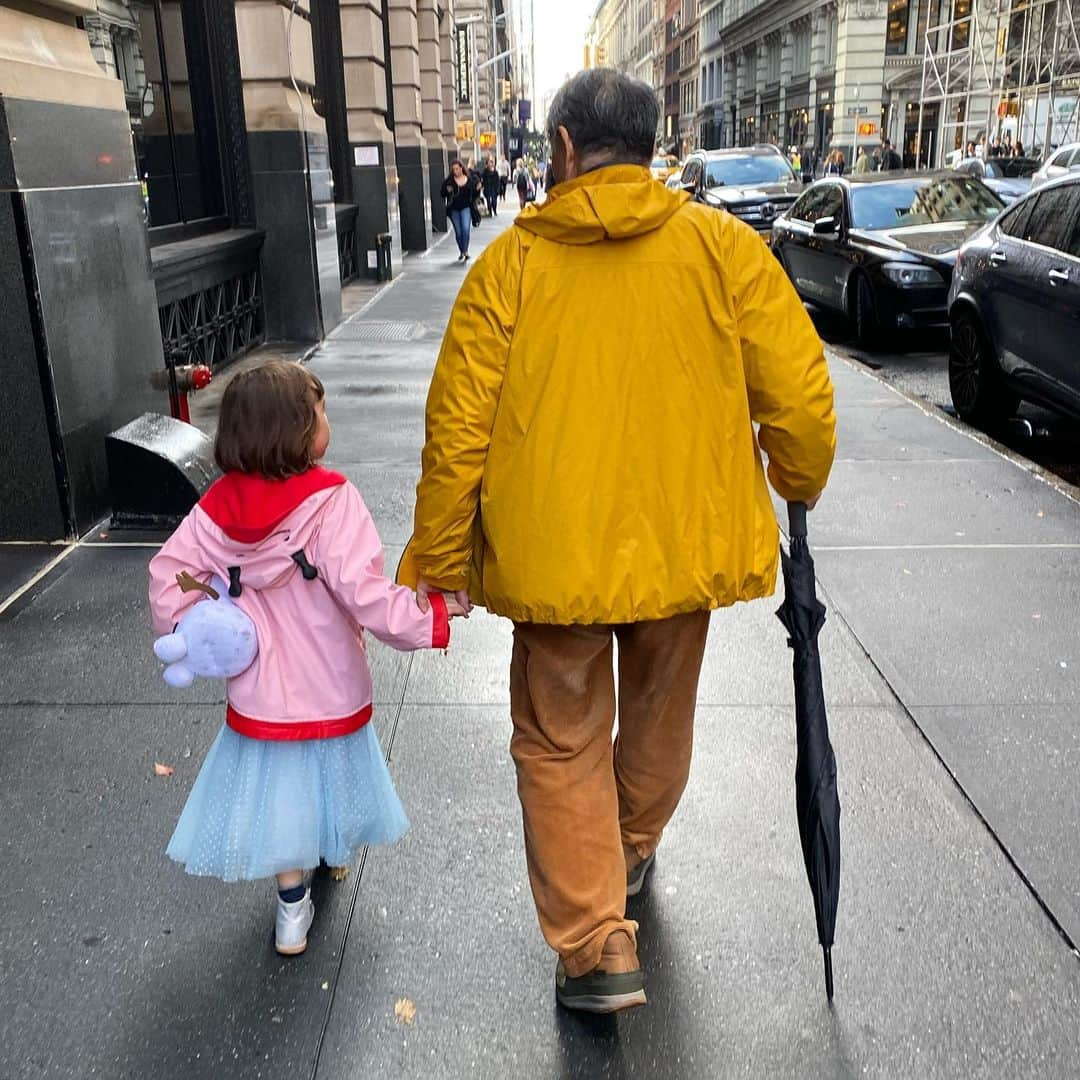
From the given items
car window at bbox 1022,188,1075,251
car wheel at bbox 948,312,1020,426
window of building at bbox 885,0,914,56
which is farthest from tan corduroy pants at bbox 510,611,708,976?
window of building at bbox 885,0,914,56

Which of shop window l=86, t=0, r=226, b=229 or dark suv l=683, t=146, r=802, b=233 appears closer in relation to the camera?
shop window l=86, t=0, r=226, b=229

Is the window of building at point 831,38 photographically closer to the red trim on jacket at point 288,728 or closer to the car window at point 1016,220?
the car window at point 1016,220

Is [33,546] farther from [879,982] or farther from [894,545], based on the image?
[879,982]

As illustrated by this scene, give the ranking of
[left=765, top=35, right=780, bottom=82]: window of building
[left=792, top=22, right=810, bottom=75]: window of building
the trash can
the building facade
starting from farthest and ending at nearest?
[left=765, top=35, right=780, bottom=82]: window of building
[left=792, top=22, right=810, bottom=75]: window of building
the trash can
the building facade

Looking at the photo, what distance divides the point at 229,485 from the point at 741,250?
117 centimetres

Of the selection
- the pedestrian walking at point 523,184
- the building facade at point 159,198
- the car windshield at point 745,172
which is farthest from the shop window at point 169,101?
the pedestrian walking at point 523,184

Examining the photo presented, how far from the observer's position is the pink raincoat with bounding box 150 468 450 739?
245cm

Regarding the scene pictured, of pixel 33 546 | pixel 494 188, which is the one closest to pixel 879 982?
pixel 33 546

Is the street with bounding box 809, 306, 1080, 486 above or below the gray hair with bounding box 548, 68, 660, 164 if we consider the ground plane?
below

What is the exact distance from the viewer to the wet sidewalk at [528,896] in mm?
2490

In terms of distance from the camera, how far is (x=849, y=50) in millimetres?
55438

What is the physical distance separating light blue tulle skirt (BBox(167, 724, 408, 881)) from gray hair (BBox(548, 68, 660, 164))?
4.65ft

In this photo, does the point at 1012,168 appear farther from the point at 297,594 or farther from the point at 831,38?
the point at 831,38

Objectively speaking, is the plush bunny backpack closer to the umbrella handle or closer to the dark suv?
the umbrella handle
